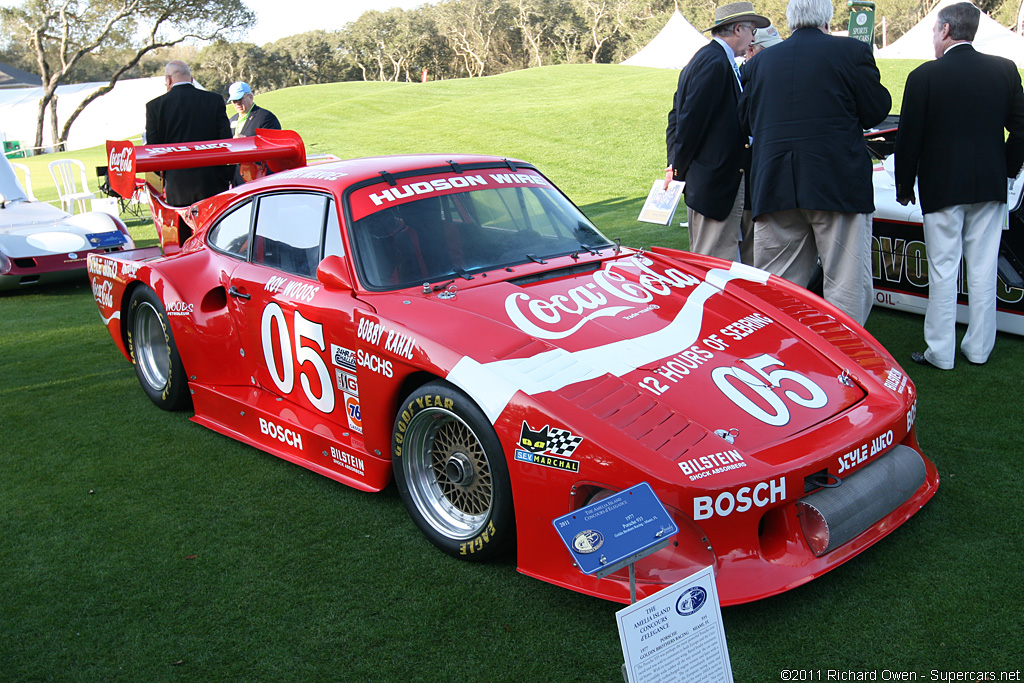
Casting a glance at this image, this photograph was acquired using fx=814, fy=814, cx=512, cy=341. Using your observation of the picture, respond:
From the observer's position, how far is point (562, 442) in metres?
2.62

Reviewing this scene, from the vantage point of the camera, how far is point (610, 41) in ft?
226

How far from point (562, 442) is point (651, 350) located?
682mm

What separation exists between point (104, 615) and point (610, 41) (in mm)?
71799

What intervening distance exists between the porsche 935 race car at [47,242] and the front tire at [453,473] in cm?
616

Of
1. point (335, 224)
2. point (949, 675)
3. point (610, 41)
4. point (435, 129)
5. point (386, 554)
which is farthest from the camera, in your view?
point (610, 41)

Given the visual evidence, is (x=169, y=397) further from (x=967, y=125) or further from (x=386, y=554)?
(x=967, y=125)

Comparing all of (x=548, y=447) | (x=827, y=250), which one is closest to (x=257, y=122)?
(x=827, y=250)

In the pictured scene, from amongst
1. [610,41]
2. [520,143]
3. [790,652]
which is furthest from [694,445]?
[610,41]

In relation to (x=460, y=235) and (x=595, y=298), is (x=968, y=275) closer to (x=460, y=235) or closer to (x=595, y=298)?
(x=595, y=298)

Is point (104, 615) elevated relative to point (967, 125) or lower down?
lower down

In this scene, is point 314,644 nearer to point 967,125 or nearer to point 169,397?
point 169,397

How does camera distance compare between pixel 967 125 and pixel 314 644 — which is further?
pixel 967 125

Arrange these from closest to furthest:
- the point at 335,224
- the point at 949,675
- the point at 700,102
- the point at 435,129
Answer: the point at 949,675
the point at 335,224
the point at 700,102
the point at 435,129

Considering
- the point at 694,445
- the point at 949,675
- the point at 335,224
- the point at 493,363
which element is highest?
the point at 335,224
